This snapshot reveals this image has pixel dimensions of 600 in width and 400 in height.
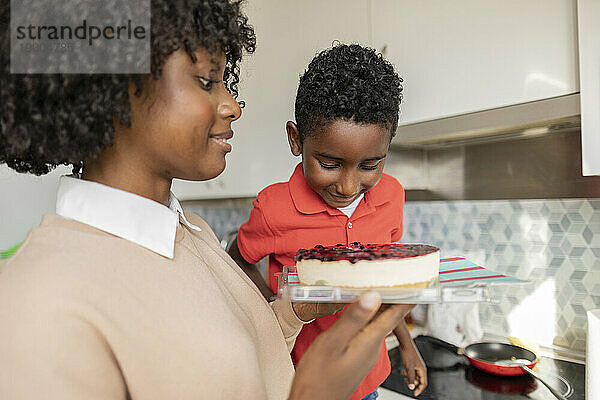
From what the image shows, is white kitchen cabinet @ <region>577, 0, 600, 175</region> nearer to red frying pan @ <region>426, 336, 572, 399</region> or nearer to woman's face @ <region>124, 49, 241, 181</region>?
red frying pan @ <region>426, 336, 572, 399</region>

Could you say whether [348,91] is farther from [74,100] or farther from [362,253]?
[74,100]

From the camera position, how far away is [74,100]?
1.68ft

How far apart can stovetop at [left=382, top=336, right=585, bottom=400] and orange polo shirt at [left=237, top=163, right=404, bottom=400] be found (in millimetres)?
256

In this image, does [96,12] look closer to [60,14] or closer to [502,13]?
[60,14]

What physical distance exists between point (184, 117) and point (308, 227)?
56cm

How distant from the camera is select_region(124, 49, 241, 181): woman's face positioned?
A: 20.9 inches

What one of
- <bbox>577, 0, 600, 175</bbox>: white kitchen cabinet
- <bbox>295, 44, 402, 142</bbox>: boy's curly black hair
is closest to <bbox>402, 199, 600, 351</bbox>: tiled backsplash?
<bbox>577, 0, 600, 175</bbox>: white kitchen cabinet

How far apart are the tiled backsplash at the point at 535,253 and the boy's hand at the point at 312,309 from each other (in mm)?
948

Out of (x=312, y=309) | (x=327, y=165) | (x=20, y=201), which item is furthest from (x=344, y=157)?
(x=20, y=201)

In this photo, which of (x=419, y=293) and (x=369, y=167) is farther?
(x=369, y=167)

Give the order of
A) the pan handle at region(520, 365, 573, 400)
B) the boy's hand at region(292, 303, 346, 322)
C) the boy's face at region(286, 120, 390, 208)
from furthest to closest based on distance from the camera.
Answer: the pan handle at region(520, 365, 573, 400) → the boy's face at region(286, 120, 390, 208) → the boy's hand at region(292, 303, 346, 322)

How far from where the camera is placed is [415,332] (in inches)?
67.0

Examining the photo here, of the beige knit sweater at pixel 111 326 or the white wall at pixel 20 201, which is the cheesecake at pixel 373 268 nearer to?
the beige knit sweater at pixel 111 326

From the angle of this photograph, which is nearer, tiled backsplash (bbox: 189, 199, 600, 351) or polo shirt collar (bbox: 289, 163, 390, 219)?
polo shirt collar (bbox: 289, 163, 390, 219)
